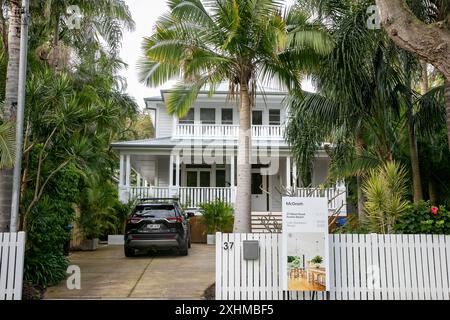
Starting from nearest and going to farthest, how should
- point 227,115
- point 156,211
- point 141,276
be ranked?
point 141,276 < point 156,211 < point 227,115

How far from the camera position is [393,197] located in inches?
289

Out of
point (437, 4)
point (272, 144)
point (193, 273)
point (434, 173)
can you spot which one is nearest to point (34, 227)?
point (193, 273)

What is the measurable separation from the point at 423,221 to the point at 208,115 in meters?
16.3

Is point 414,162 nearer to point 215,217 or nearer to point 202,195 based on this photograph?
point 215,217

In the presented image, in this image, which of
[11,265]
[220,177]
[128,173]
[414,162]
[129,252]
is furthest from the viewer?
[220,177]

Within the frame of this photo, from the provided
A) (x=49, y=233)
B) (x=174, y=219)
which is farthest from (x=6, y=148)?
(x=174, y=219)

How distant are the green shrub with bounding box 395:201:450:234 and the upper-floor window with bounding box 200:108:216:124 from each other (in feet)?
52.0

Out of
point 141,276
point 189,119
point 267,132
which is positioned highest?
point 189,119

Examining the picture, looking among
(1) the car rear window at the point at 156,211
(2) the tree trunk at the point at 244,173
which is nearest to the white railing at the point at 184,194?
(1) the car rear window at the point at 156,211

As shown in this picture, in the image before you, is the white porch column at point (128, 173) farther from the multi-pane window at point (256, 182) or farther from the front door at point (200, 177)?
the multi-pane window at point (256, 182)

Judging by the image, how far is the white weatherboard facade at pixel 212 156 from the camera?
18547mm

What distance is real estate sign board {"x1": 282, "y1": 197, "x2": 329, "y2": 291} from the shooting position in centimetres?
612

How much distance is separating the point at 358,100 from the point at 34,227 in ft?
25.2

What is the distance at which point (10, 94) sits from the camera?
756 centimetres
